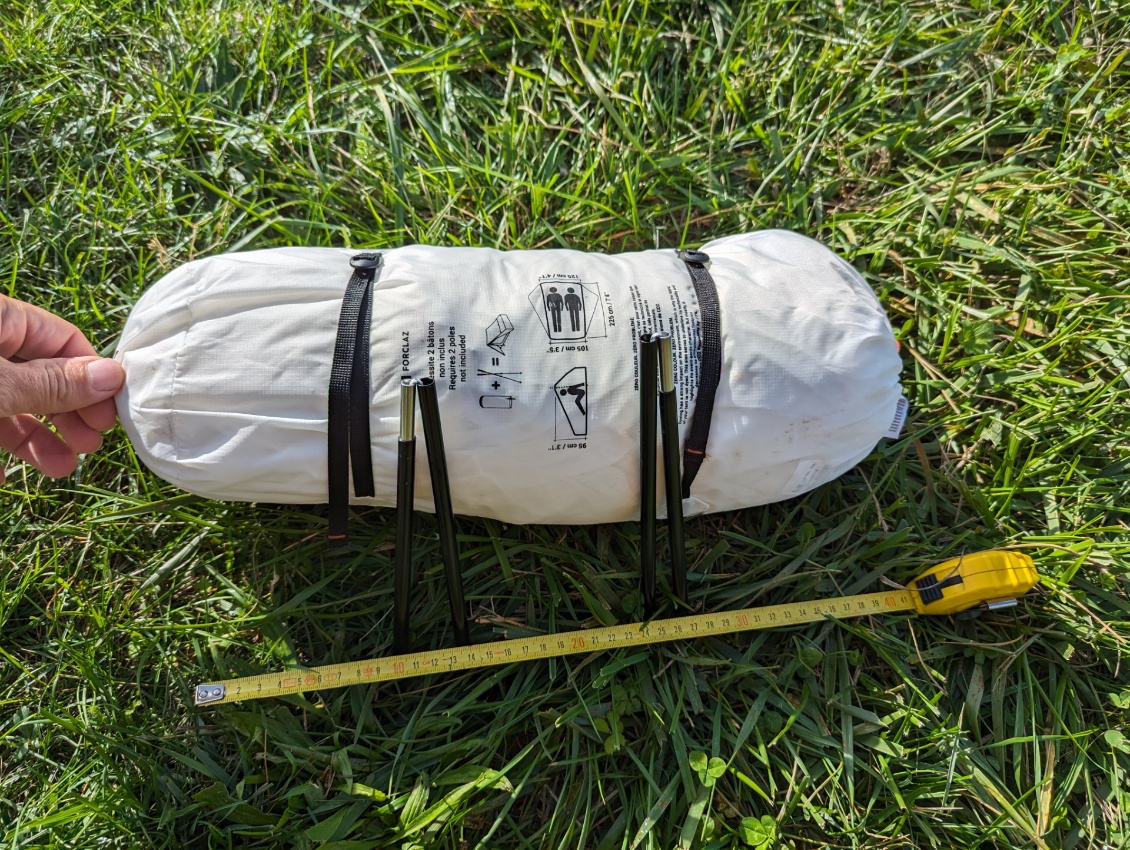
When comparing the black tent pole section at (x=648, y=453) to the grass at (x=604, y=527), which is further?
the grass at (x=604, y=527)

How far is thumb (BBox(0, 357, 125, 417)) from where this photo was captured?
158 centimetres

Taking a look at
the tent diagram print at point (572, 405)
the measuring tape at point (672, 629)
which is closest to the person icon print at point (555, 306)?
the tent diagram print at point (572, 405)

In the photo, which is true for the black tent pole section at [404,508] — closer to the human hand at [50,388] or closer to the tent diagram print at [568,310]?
the tent diagram print at [568,310]

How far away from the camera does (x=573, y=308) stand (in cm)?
164

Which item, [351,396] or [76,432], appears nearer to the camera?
[351,396]

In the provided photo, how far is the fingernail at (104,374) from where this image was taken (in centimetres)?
158

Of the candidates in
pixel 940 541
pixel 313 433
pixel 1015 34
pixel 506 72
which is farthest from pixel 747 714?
pixel 1015 34

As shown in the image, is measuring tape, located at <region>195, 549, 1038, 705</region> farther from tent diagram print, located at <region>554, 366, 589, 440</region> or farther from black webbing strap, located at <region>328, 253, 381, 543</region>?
tent diagram print, located at <region>554, 366, 589, 440</region>

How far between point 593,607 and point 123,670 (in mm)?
1291

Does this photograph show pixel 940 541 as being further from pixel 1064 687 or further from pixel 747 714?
pixel 747 714

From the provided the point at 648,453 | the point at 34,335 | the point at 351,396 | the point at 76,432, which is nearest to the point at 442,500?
the point at 351,396

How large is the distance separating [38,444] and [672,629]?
1.76 metres

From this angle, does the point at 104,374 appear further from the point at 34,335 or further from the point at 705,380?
the point at 705,380

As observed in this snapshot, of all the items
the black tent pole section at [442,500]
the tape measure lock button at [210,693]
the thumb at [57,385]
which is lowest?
the tape measure lock button at [210,693]
